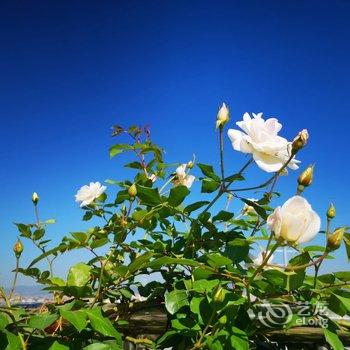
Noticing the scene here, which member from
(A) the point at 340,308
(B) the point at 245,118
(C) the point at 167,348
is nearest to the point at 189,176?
(B) the point at 245,118

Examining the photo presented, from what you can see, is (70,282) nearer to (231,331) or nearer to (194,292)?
(194,292)

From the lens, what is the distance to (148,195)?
1175mm

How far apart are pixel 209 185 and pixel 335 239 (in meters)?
0.39

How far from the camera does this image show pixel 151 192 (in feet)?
3.83

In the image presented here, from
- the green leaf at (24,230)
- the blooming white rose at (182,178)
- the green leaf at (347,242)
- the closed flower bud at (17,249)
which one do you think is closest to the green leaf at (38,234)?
the green leaf at (24,230)

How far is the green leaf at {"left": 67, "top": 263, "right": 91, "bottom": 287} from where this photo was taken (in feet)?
4.08

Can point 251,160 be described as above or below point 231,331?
above

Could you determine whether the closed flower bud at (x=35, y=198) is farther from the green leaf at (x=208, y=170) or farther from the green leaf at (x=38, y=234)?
the green leaf at (x=208, y=170)

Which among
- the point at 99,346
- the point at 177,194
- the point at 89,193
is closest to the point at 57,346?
the point at 99,346

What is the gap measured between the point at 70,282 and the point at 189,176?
0.68m

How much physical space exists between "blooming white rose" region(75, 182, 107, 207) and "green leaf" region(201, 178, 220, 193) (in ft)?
2.32

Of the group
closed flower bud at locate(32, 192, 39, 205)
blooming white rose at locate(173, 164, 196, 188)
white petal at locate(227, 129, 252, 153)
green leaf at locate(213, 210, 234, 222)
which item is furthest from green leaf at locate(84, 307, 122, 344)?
closed flower bud at locate(32, 192, 39, 205)

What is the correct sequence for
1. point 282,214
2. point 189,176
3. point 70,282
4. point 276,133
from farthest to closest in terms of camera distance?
1. point 189,176
2. point 70,282
3. point 276,133
4. point 282,214

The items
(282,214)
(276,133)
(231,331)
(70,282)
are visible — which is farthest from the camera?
(70,282)
